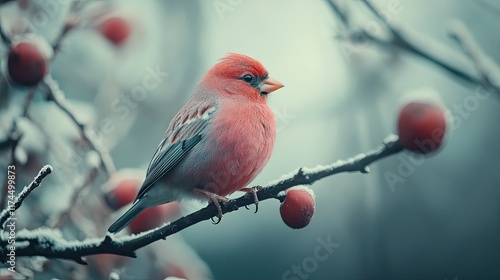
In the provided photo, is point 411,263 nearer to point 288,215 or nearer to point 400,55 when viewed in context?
point 400,55

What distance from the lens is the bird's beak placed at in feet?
4.37

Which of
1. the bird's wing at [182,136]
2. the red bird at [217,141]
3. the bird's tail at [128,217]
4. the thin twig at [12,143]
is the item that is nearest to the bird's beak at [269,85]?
the red bird at [217,141]

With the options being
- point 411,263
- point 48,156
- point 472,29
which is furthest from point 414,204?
point 48,156

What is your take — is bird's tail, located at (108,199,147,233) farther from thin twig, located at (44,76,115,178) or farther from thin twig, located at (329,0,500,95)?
thin twig, located at (329,0,500,95)

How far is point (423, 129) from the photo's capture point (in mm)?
821

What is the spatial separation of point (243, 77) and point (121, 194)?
37 centimetres

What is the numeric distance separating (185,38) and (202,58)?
0.82ft
